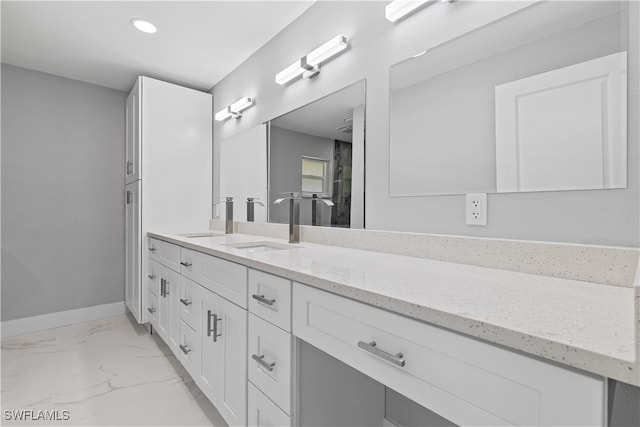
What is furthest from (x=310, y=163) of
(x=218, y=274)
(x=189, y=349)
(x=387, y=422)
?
(x=387, y=422)

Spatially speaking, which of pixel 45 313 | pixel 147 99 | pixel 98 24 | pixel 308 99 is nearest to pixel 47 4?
pixel 98 24

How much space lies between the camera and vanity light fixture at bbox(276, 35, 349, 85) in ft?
5.45

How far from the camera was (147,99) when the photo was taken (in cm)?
270

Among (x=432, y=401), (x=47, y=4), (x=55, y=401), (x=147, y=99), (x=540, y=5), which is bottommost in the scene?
(x=55, y=401)

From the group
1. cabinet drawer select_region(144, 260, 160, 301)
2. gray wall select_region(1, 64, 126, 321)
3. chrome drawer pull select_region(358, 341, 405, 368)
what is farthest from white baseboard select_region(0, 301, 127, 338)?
chrome drawer pull select_region(358, 341, 405, 368)

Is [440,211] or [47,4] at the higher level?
[47,4]

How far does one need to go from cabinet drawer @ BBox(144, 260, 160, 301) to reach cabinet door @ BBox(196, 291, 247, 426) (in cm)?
99

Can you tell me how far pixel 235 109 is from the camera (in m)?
2.64

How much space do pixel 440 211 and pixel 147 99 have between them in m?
2.59

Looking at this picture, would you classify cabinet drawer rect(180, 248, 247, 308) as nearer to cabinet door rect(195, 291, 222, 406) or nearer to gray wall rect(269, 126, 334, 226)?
cabinet door rect(195, 291, 222, 406)

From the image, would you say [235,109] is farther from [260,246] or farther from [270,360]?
[270,360]

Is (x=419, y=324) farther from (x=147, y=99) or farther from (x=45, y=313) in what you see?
(x=45, y=313)

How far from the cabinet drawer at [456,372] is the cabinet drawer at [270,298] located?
16cm

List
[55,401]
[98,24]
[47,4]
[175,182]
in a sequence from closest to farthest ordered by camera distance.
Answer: [55,401], [47,4], [98,24], [175,182]
